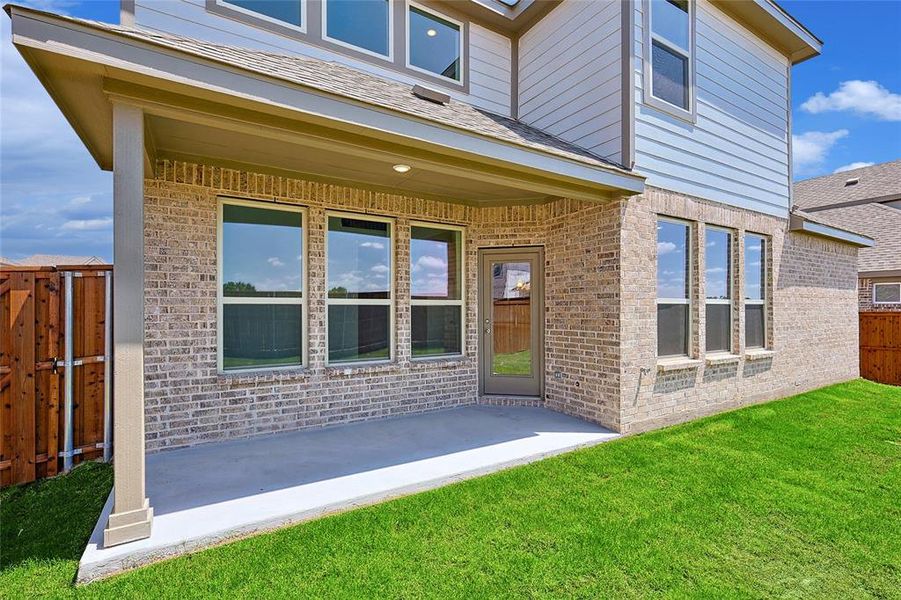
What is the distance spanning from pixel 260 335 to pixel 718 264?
6.44 meters

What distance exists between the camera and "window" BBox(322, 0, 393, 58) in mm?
5461

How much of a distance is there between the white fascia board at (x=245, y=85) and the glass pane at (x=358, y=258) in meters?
2.16

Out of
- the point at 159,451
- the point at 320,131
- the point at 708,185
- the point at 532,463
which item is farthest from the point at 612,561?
the point at 708,185

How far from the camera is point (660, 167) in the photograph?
223 inches

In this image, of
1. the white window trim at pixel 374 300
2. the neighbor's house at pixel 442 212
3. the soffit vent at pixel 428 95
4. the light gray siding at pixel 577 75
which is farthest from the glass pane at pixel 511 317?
the soffit vent at pixel 428 95

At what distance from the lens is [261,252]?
506cm

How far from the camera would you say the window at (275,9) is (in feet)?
16.1

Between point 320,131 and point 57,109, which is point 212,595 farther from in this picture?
point 57,109

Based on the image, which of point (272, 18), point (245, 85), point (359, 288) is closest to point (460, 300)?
point (359, 288)

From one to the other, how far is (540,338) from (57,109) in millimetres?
5652

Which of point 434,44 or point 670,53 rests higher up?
point 434,44

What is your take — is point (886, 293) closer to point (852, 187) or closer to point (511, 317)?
point (852, 187)

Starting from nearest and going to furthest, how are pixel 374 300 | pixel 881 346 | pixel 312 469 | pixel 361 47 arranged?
pixel 312 469
pixel 361 47
pixel 374 300
pixel 881 346

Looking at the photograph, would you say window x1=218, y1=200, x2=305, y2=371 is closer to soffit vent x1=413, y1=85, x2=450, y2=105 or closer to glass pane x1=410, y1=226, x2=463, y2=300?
glass pane x1=410, y1=226, x2=463, y2=300
